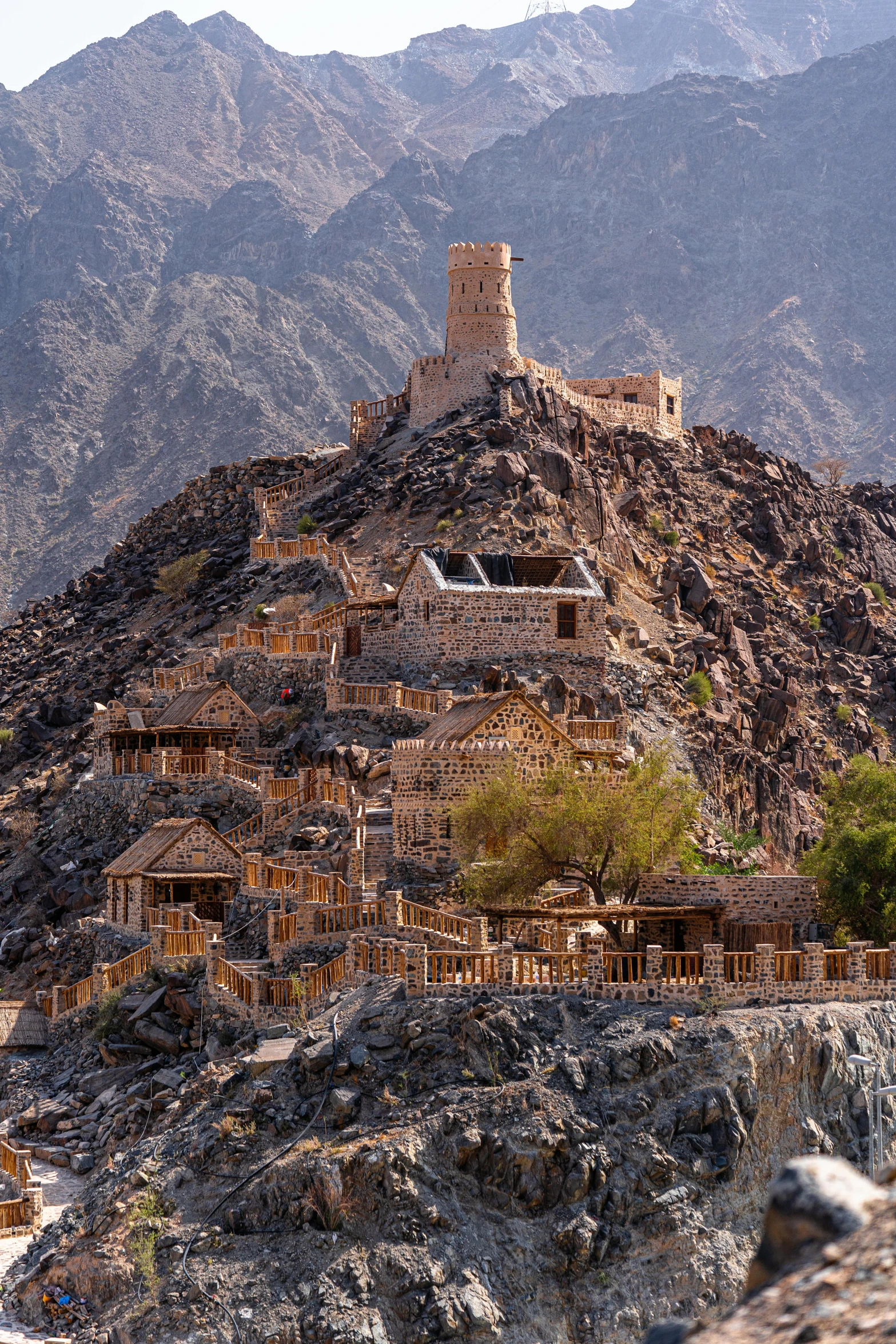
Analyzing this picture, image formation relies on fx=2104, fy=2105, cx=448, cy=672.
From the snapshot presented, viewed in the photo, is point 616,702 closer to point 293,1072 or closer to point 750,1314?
point 293,1072

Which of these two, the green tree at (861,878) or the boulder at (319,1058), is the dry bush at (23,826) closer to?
the green tree at (861,878)

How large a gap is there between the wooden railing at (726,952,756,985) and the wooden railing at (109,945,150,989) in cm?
1513

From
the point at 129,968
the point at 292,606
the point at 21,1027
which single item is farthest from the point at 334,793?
the point at 292,606

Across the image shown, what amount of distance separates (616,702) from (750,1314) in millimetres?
44308

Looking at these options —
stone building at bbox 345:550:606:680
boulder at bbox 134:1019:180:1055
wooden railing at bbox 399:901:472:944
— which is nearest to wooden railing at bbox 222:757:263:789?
stone building at bbox 345:550:606:680

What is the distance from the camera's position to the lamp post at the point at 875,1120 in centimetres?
2862

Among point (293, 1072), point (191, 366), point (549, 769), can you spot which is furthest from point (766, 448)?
point (293, 1072)

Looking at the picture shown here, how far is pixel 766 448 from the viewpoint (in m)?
171

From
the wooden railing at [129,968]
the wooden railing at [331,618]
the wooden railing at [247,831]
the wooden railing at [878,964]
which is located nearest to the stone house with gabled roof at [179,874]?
the wooden railing at [247,831]

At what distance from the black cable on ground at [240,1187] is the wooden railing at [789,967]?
717 centimetres

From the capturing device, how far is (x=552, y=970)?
110 feet

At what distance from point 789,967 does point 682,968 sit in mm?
1725

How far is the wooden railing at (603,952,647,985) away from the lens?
1318 inches

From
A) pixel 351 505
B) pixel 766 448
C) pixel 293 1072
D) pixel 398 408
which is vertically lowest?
pixel 293 1072
